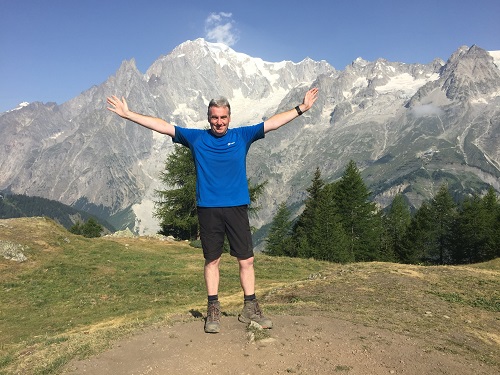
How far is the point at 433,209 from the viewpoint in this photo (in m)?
67.4

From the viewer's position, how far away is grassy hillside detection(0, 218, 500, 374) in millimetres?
10562

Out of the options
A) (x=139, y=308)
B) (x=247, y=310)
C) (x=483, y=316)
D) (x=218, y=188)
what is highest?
(x=218, y=188)

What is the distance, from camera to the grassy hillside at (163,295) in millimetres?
10562

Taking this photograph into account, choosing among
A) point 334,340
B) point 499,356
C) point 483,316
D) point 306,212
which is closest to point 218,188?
point 334,340

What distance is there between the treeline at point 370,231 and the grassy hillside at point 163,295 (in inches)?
554

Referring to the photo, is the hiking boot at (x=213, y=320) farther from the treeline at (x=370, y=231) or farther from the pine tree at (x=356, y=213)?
the pine tree at (x=356, y=213)

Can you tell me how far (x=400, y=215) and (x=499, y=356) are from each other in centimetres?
7266

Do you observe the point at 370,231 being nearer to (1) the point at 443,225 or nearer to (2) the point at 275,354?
(1) the point at 443,225

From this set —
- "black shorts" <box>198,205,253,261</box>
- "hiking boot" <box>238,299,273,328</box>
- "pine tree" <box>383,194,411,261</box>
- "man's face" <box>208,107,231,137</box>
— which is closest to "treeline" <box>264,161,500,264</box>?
"pine tree" <box>383,194,411,261</box>

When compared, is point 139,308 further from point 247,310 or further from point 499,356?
point 499,356

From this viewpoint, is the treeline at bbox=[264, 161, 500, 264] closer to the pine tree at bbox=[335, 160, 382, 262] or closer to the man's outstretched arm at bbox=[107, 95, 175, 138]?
the pine tree at bbox=[335, 160, 382, 262]

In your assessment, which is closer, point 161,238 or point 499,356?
point 499,356

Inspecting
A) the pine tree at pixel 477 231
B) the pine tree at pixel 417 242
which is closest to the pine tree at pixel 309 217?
the pine tree at pixel 417 242

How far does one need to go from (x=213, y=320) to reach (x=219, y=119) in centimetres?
458
